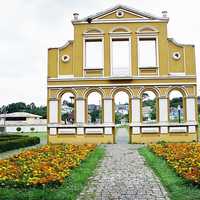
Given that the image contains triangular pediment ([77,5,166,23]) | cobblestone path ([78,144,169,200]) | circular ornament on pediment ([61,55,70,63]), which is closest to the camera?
cobblestone path ([78,144,169,200])

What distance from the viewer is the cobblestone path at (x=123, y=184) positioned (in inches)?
324

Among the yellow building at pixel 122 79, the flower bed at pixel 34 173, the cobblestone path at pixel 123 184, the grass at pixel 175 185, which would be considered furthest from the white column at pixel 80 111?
the grass at pixel 175 185

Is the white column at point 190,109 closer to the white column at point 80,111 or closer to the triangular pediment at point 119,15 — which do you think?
the triangular pediment at point 119,15

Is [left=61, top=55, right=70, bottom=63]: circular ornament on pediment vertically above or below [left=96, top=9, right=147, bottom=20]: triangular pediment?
below

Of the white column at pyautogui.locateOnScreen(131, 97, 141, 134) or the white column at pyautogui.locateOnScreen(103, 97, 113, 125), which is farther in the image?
the white column at pyautogui.locateOnScreen(103, 97, 113, 125)

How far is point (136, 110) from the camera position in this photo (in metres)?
25.0

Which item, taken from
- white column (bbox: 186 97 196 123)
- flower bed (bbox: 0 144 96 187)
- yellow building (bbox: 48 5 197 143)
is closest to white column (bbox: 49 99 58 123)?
yellow building (bbox: 48 5 197 143)

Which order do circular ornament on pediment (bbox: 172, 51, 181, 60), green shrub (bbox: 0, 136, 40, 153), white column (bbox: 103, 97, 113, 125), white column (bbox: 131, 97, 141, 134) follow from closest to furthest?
green shrub (bbox: 0, 136, 40, 153) < white column (bbox: 131, 97, 141, 134) < white column (bbox: 103, 97, 113, 125) < circular ornament on pediment (bbox: 172, 51, 181, 60)

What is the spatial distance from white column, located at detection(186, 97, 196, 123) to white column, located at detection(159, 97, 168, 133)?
4.60ft

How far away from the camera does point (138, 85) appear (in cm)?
2517

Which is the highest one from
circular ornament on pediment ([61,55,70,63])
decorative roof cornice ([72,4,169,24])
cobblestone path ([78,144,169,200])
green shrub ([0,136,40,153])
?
decorative roof cornice ([72,4,169,24])

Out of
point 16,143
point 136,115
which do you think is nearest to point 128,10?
point 136,115

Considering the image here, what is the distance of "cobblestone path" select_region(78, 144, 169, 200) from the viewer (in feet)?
27.0

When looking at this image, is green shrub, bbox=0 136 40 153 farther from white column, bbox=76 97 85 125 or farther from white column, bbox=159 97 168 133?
white column, bbox=159 97 168 133
